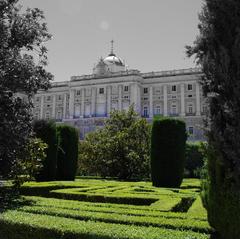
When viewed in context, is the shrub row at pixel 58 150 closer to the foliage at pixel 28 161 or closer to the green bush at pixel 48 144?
the green bush at pixel 48 144

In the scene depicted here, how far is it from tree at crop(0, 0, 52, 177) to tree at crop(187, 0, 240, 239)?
16.1 ft

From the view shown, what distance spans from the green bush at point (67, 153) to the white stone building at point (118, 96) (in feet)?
148

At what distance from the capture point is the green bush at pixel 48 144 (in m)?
16.9

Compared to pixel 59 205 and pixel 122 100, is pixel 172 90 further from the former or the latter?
pixel 59 205

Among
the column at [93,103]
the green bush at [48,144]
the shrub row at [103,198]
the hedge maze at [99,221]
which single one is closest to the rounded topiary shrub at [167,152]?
the green bush at [48,144]

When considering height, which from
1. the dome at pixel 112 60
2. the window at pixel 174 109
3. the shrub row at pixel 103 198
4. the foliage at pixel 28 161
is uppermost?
the dome at pixel 112 60

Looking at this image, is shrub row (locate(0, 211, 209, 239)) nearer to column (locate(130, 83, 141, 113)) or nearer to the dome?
column (locate(130, 83, 141, 113))

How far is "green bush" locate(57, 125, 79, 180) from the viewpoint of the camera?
19.6 m

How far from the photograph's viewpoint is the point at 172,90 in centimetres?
7056

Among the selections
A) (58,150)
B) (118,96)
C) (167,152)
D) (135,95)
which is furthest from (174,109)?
(167,152)

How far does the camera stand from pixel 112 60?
82.4 m

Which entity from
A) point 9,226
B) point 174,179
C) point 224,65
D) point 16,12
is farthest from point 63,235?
point 174,179

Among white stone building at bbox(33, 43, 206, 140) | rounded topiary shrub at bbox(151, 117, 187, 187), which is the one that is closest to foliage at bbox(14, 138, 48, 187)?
rounded topiary shrub at bbox(151, 117, 187, 187)

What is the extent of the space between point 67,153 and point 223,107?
1531 centimetres
